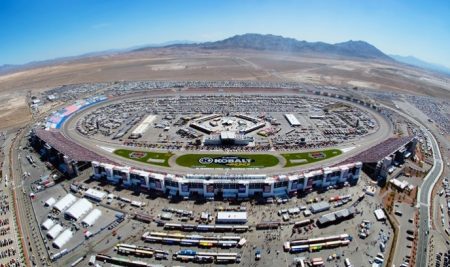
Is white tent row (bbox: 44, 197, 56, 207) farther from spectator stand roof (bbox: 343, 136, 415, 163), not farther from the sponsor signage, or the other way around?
spectator stand roof (bbox: 343, 136, 415, 163)

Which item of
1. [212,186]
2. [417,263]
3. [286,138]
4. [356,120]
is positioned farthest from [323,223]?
[356,120]

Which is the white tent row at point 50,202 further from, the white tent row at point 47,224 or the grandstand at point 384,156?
the grandstand at point 384,156

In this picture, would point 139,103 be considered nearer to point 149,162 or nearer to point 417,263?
point 149,162

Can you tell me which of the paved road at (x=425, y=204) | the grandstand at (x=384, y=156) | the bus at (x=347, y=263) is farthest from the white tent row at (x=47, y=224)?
the grandstand at (x=384, y=156)

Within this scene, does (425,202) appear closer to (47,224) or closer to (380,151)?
(380,151)

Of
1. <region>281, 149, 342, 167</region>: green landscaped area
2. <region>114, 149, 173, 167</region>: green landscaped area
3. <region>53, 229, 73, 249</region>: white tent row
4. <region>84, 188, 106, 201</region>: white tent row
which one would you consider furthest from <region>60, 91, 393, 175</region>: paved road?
<region>53, 229, 73, 249</region>: white tent row
